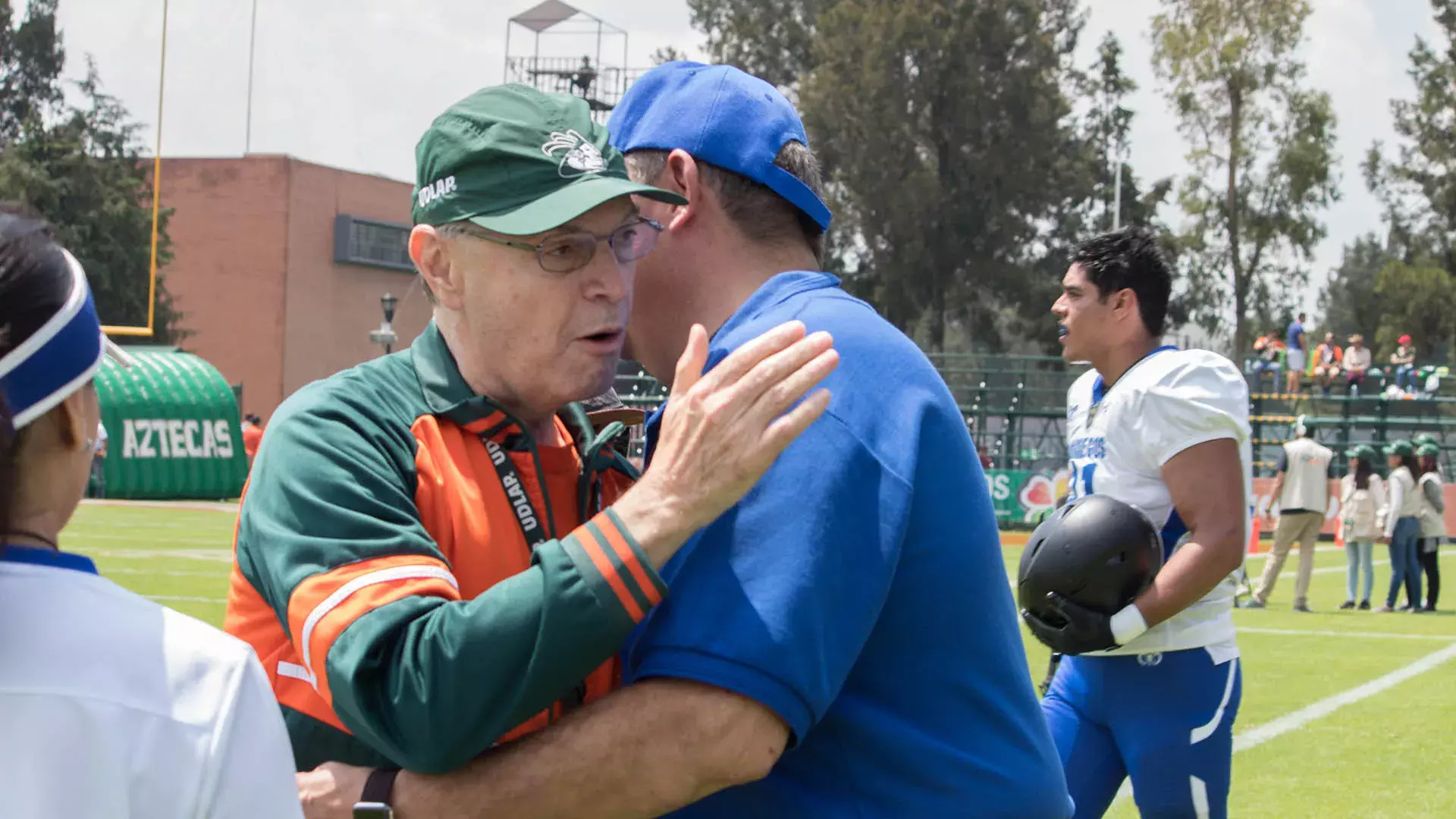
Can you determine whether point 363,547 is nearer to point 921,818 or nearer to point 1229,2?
point 921,818

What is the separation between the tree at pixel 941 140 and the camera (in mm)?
49875

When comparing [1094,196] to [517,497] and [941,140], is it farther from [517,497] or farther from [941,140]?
[517,497]

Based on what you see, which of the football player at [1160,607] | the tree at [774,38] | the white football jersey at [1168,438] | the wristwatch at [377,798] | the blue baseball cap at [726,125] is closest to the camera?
the wristwatch at [377,798]

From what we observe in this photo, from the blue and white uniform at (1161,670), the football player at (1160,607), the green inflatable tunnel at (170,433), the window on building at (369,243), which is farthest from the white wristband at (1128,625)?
the window on building at (369,243)

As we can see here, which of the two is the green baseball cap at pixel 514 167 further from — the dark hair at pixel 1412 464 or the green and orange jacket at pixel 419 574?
the dark hair at pixel 1412 464

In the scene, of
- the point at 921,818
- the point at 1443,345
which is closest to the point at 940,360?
the point at 1443,345

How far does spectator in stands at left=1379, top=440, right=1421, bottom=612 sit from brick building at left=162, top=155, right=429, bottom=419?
33.1 m

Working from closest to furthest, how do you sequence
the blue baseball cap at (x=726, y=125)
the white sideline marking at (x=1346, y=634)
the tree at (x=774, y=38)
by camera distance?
1. the blue baseball cap at (x=726, y=125)
2. the white sideline marking at (x=1346, y=634)
3. the tree at (x=774, y=38)

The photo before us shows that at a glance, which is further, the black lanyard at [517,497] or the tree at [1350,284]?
the tree at [1350,284]

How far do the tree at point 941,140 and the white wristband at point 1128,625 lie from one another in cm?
4581

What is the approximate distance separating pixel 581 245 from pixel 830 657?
2.34ft

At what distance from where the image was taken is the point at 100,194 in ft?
155

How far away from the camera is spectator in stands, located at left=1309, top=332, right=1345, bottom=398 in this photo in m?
32.0

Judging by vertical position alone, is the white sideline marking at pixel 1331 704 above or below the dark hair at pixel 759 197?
below
